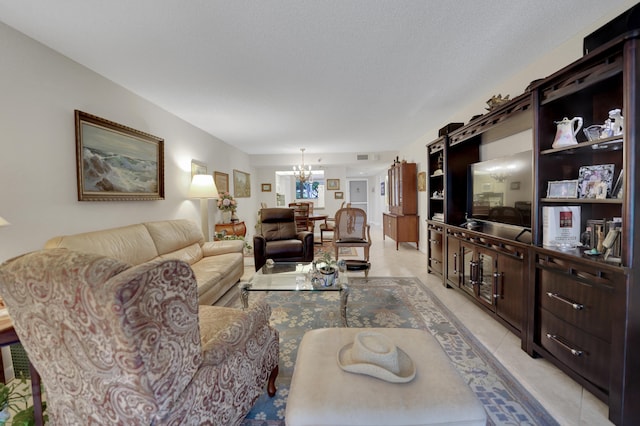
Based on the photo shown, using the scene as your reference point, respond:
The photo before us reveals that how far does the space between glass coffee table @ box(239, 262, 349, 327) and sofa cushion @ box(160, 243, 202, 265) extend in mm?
922

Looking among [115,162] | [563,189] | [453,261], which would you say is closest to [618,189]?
[563,189]

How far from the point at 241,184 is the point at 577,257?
6138 mm

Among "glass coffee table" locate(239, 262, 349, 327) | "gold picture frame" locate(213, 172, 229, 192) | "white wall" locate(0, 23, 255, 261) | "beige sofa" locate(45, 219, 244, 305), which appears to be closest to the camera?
"white wall" locate(0, 23, 255, 261)

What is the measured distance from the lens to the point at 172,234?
3131mm

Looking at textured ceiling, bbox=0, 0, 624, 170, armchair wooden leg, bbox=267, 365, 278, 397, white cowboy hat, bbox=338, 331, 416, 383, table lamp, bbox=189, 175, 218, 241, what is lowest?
armchair wooden leg, bbox=267, 365, 278, 397

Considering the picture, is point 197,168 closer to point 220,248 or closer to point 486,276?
point 220,248

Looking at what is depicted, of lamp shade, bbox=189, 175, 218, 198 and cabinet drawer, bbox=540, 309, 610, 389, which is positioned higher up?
lamp shade, bbox=189, 175, 218, 198

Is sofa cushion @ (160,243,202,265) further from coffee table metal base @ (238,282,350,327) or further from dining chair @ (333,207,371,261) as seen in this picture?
dining chair @ (333,207,371,261)

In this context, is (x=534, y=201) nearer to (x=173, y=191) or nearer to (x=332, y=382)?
(x=332, y=382)

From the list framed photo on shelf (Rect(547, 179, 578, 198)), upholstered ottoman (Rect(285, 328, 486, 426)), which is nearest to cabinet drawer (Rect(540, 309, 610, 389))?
framed photo on shelf (Rect(547, 179, 578, 198))

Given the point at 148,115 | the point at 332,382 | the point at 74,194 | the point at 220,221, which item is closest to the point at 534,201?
the point at 332,382

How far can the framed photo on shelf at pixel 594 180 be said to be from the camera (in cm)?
153

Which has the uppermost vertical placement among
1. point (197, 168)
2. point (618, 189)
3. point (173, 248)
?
point (197, 168)

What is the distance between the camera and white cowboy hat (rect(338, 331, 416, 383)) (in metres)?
1.03
